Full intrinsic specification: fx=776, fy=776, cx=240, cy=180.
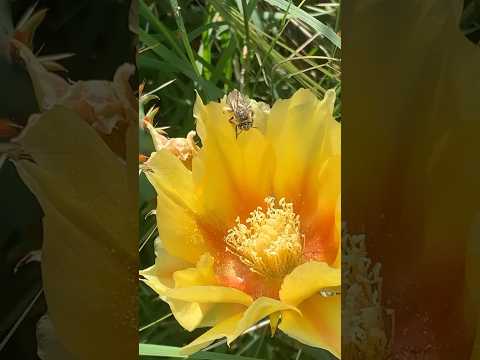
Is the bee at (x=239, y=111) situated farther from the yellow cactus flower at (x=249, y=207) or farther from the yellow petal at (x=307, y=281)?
the yellow petal at (x=307, y=281)

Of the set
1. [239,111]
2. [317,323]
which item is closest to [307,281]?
[317,323]

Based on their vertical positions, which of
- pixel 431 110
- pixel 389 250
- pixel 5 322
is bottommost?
pixel 5 322

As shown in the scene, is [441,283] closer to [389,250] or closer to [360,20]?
[389,250]

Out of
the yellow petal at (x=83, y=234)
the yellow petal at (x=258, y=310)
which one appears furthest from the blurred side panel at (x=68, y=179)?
the yellow petal at (x=258, y=310)

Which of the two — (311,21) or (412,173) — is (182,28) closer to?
(311,21)

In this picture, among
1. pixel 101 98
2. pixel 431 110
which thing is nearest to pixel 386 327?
pixel 431 110

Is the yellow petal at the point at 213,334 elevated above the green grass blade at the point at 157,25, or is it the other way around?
the green grass blade at the point at 157,25

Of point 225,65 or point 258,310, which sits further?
point 225,65
